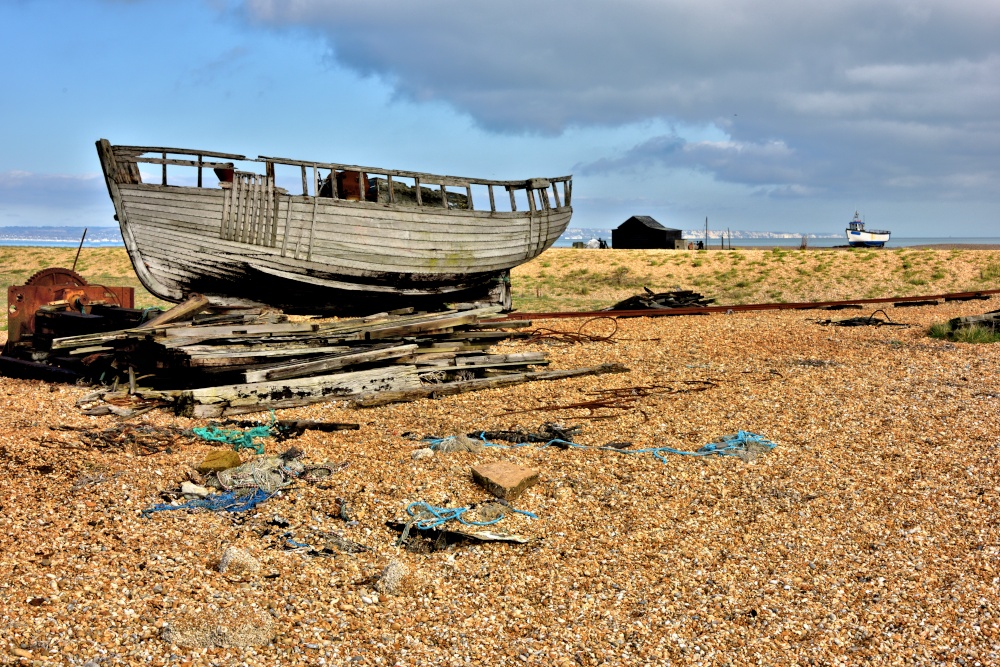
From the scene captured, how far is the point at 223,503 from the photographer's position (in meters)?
7.02

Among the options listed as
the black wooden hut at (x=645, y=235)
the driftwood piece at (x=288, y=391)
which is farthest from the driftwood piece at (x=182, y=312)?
the black wooden hut at (x=645, y=235)

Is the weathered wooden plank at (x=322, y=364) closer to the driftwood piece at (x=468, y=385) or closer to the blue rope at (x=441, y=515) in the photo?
the driftwood piece at (x=468, y=385)

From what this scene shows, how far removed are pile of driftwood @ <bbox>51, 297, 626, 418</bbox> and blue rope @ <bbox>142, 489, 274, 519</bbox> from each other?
3.45m

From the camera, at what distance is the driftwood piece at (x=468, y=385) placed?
1150cm

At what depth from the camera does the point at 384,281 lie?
687 inches

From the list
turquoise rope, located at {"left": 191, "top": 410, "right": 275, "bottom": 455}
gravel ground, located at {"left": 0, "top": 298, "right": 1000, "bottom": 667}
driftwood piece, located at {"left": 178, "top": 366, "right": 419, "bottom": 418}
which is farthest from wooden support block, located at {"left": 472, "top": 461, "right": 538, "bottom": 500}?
driftwood piece, located at {"left": 178, "top": 366, "right": 419, "bottom": 418}

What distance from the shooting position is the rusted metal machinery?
13378mm

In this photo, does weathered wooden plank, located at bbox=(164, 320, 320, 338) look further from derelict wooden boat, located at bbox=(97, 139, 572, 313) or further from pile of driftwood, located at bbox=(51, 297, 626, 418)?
derelict wooden boat, located at bbox=(97, 139, 572, 313)

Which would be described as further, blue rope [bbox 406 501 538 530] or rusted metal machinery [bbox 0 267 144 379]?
rusted metal machinery [bbox 0 267 144 379]

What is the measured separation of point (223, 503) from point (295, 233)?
9.48 meters

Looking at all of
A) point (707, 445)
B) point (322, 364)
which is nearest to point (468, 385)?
point (322, 364)

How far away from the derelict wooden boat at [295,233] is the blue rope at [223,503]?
29.6 feet

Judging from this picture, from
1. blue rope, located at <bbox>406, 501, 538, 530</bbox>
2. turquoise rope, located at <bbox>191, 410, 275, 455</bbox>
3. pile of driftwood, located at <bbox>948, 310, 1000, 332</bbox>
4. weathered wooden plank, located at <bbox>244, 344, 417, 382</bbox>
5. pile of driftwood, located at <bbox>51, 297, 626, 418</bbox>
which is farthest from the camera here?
pile of driftwood, located at <bbox>948, 310, 1000, 332</bbox>

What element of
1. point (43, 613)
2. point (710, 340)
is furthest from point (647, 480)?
point (710, 340)
